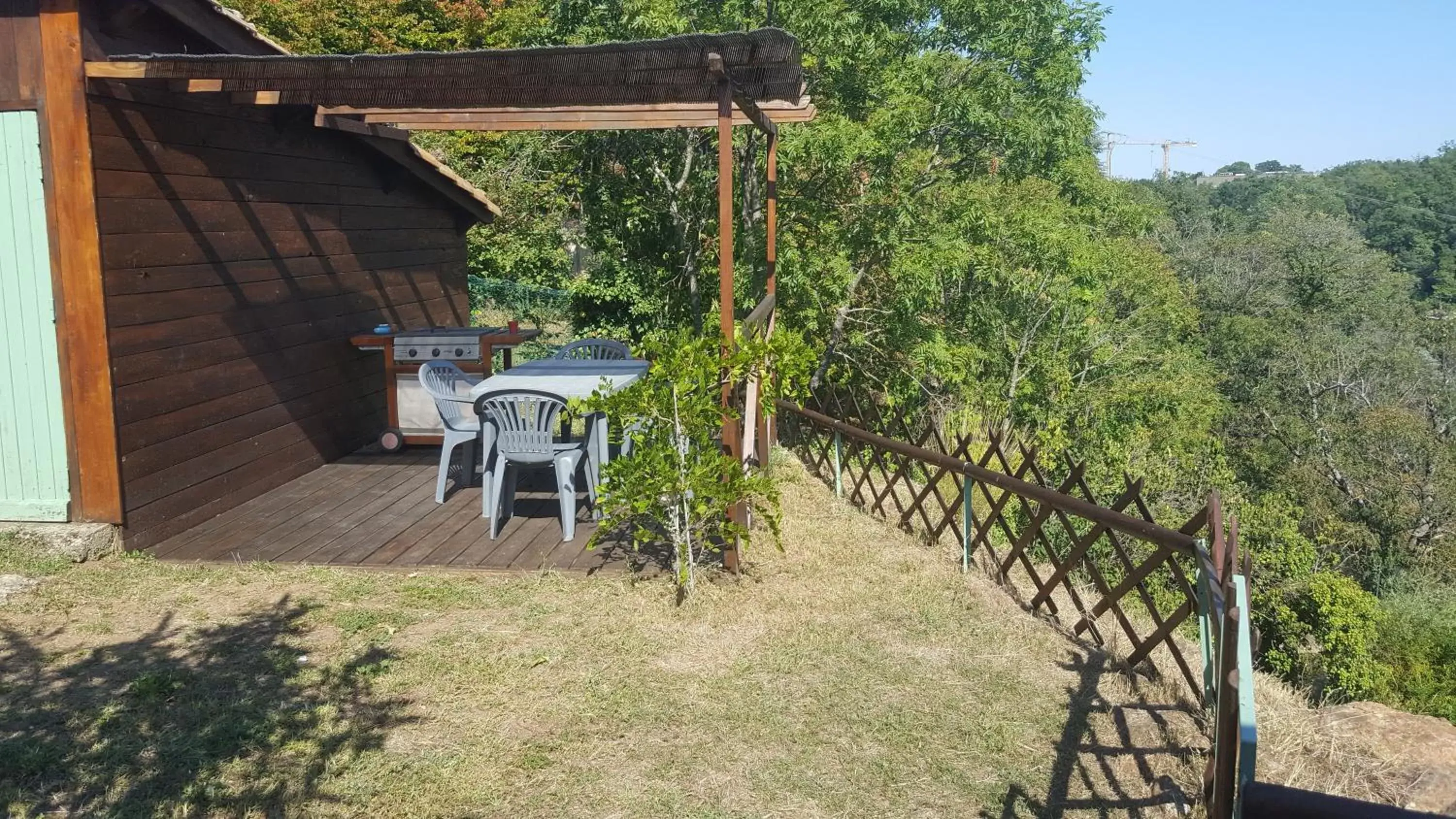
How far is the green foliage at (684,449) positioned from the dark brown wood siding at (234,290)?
262 cm

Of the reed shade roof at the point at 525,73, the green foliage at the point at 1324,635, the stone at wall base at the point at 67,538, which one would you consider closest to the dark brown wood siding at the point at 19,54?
the reed shade roof at the point at 525,73

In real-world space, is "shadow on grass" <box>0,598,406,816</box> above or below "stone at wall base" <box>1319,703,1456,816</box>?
above

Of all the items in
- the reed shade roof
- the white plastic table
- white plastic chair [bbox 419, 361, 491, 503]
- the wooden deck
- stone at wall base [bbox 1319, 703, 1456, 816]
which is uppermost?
the reed shade roof

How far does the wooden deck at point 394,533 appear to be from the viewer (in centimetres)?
521

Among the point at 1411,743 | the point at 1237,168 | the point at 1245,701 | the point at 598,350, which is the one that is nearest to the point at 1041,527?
the point at 1411,743

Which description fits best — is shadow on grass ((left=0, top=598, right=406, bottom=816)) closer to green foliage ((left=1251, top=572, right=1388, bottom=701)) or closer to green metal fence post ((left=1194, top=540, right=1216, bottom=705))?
green metal fence post ((left=1194, top=540, right=1216, bottom=705))

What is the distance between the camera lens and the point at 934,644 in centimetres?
439

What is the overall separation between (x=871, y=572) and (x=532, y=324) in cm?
1254

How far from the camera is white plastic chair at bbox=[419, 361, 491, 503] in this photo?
6.18m

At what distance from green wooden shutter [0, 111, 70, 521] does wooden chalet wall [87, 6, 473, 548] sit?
11.6 inches

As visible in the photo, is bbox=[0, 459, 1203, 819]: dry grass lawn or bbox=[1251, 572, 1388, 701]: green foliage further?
bbox=[1251, 572, 1388, 701]: green foliage

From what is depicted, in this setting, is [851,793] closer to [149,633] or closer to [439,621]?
[439,621]

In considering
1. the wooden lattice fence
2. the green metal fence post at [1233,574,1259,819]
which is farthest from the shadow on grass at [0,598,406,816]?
the wooden lattice fence

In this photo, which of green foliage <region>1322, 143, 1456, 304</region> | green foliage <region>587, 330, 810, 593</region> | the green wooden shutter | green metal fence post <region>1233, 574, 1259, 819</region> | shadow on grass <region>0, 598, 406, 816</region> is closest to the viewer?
green metal fence post <region>1233, 574, 1259, 819</region>
